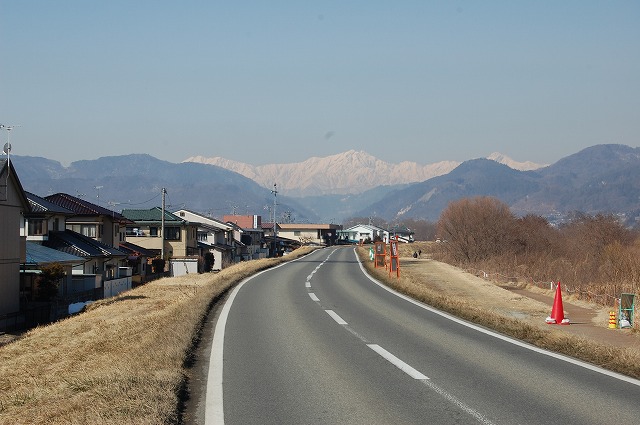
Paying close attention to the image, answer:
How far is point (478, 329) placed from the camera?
14.4 metres

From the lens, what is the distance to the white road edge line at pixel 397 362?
9.08 meters

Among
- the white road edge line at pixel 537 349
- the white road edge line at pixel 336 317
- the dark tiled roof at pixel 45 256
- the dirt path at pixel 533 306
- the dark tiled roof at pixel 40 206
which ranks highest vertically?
the dark tiled roof at pixel 40 206

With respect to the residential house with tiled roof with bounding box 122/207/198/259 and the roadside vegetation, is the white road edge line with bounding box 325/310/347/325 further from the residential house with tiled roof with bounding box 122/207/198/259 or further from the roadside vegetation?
the residential house with tiled roof with bounding box 122/207/198/259

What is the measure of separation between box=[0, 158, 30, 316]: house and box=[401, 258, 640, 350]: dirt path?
20.7 m

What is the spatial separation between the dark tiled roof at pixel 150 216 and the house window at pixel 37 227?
2584 cm

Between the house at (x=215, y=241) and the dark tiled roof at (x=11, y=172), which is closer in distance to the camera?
the dark tiled roof at (x=11, y=172)

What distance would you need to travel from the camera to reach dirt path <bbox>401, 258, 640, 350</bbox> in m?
16.7

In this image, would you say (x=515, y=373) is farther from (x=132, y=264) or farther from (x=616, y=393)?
(x=132, y=264)

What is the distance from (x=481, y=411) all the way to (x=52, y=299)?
3164cm

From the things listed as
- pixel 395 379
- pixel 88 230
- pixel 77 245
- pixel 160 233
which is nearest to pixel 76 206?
pixel 88 230

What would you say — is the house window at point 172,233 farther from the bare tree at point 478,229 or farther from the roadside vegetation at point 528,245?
the bare tree at point 478,229

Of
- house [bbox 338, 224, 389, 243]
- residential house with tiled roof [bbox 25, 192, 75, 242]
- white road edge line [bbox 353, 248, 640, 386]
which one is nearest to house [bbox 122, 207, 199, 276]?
residential house with tiled roof [bbox 25, 192, 75, 242]

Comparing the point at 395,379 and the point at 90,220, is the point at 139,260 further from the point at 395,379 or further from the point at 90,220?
the point at 395,379

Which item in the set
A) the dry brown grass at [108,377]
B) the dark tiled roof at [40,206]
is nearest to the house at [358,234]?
the dark tiled roof at [40,206]
